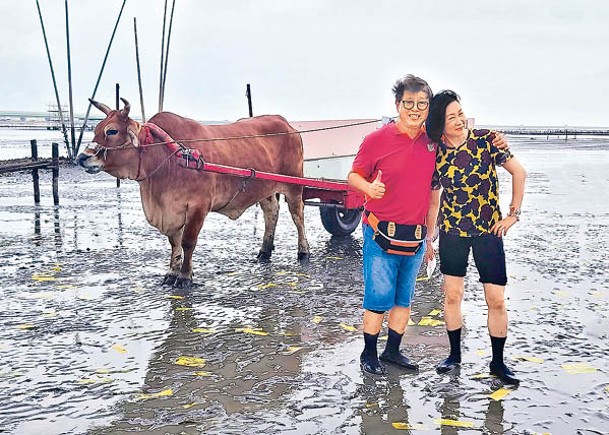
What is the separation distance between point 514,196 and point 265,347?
7.67ft

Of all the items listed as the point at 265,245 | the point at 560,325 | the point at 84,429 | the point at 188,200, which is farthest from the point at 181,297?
the point at 560,325

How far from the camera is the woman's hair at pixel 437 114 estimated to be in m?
4.48

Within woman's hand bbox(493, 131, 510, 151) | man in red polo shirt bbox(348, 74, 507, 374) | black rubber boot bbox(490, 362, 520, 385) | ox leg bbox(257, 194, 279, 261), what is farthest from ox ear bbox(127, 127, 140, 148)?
black rubber boot bbox(490, 362, 520, 385)

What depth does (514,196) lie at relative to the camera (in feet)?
14.8

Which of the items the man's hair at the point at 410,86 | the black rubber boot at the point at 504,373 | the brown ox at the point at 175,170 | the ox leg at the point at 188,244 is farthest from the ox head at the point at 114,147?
the black rubber boot at the point at 504,373

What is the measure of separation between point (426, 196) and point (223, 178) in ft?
12.3

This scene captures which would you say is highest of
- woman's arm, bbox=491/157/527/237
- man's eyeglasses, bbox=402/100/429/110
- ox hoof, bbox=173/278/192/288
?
man's eyeglasses, bbox=402/100/429/110

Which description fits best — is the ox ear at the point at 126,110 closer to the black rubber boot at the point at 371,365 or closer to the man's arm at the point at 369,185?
the man's arm at the point at 369,185

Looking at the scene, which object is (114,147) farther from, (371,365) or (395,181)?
(371,365)

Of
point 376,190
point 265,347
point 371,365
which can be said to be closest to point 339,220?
point 265,347

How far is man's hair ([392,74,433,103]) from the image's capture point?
14.8ft

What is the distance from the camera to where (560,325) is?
5918 mm

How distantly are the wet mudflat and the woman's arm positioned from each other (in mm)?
1106

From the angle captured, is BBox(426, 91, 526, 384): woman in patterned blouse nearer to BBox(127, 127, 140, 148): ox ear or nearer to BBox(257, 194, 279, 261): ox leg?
BBox(127, 127, 140, 148): ox ear
